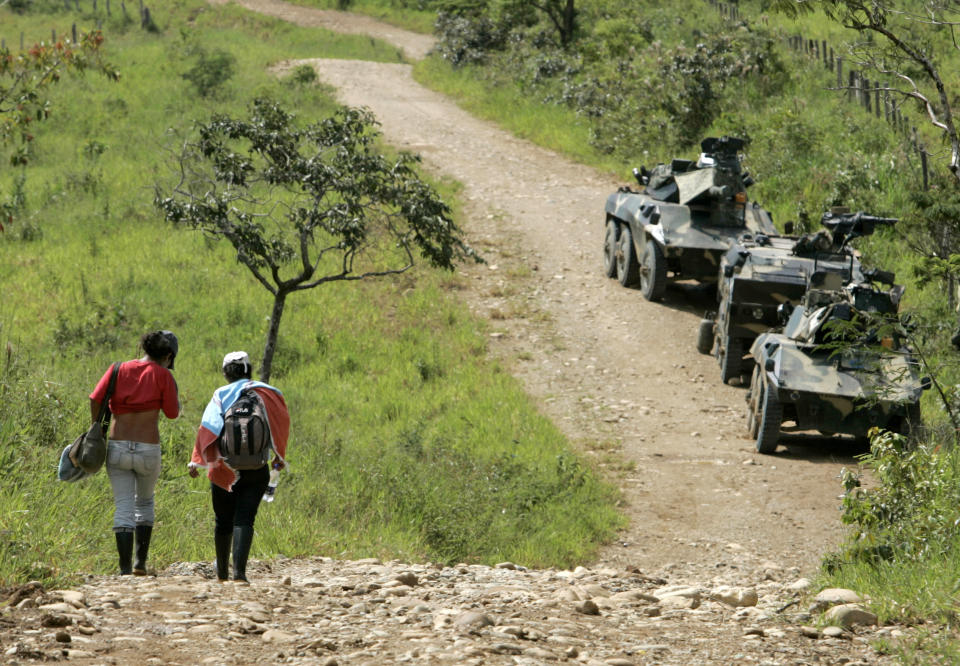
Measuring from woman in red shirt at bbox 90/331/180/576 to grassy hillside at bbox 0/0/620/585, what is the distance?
1.14ft

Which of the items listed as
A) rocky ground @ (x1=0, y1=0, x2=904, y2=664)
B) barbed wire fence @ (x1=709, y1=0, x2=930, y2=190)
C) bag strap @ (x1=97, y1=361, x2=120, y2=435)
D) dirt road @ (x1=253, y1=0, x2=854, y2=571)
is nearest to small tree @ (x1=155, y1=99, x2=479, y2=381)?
dirt road @ (x1=253, y1=0, x2=854, y2=571)

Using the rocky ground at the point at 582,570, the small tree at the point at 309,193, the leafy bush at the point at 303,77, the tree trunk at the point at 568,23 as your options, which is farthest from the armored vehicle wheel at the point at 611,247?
the leafy bush at the point at 303,77

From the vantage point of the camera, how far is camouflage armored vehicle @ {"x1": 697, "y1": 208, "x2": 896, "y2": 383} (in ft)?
47.5

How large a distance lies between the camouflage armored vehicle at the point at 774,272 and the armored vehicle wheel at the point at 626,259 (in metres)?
3.47

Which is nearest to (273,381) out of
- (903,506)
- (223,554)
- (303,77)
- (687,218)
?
(687,218)

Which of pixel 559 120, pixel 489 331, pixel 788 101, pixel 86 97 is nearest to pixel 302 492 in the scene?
pixel 489 331

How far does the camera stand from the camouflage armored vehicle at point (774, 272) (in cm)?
1449

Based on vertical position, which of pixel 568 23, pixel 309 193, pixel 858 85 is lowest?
pixel 309 193

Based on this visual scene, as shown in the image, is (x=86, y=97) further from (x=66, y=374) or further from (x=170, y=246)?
(x=66, y=374)

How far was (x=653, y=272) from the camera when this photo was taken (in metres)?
18.0

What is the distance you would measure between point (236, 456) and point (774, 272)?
9277 millimetres

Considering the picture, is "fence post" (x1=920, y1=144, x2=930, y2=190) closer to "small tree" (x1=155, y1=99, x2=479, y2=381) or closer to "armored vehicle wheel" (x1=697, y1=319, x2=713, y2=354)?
"armored vehicle wheel" (x1=697, y1=319, x2=713, y2=354)

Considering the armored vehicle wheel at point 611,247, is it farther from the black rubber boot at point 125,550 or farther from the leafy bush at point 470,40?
the leafy bush at point 470,40

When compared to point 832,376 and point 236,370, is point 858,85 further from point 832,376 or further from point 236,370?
point 236,370
